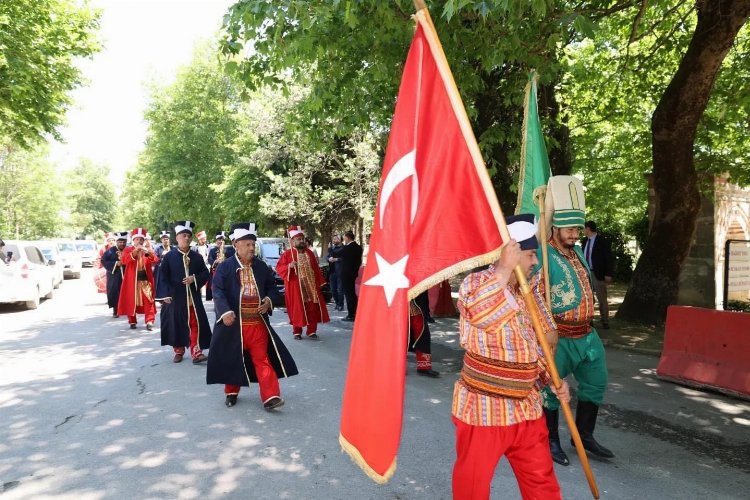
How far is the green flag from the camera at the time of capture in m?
4.03

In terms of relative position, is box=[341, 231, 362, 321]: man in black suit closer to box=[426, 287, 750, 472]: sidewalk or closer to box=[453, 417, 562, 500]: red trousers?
box=[426, 287, 750, 472]: sidewalk

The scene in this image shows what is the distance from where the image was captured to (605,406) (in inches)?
246

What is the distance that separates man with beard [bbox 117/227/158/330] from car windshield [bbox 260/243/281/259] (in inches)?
186

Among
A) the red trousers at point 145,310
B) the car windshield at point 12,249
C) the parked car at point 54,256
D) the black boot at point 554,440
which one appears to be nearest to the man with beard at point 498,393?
the black boot at point 554,440

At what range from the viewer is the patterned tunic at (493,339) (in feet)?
9.08

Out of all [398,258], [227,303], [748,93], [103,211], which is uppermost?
[103,211]

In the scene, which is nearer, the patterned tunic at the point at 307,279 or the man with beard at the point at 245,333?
the man with beard at the point at 245,333

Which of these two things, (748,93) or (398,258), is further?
(748,93)

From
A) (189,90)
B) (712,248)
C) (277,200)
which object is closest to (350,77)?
(712,248)

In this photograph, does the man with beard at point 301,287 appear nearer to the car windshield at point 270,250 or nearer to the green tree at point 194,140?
the car windshield at point 270,250

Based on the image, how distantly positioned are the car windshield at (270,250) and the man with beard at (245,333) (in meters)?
10.6

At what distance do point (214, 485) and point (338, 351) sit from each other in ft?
17.3

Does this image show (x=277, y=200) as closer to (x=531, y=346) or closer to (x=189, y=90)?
(x=189, y=90)

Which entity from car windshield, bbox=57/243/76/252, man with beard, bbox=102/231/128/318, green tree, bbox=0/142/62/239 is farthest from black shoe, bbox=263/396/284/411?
green tree, bbox=0/142/62/239
